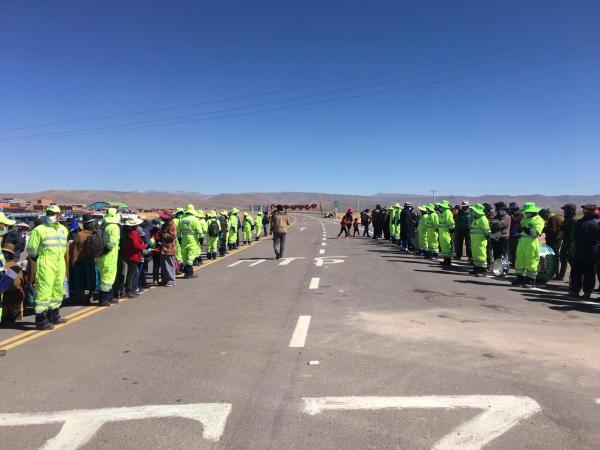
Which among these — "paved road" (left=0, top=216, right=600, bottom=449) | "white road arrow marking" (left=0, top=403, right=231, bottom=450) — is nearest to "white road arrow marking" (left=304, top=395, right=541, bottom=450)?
"paved road" (left=0, top=216, right=600, bottom=449)

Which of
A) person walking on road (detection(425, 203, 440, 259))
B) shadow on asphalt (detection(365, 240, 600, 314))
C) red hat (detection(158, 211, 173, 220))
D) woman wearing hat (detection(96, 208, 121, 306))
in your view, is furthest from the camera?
person walking on road (detection(425, 203, 440, 259))

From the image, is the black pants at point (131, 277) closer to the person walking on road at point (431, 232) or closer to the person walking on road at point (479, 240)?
the person walking on road at point (479, 240)

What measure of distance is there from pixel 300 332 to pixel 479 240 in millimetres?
8049

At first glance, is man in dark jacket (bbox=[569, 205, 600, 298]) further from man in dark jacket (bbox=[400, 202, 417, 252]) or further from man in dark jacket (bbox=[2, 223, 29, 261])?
man in dark jacket (bbox=[2, 223, 29, 261])

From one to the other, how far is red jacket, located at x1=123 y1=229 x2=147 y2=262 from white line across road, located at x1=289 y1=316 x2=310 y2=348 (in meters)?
4.31

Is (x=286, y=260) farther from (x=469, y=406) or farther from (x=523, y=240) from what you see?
(x=469, y=406)

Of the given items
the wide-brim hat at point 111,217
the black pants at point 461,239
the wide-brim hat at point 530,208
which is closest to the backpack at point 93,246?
the wide-brim hat at point 111,217

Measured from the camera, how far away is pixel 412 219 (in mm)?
20312

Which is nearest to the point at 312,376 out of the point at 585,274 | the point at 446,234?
the point at 585,274

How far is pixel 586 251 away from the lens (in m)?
9.78

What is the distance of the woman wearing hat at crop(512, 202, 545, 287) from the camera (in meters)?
11.0

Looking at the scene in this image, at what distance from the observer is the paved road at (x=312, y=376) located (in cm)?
A: 381

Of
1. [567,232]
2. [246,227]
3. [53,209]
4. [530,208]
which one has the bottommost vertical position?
[246,227]

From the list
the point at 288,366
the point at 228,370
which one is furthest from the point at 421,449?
the point at 228,370
